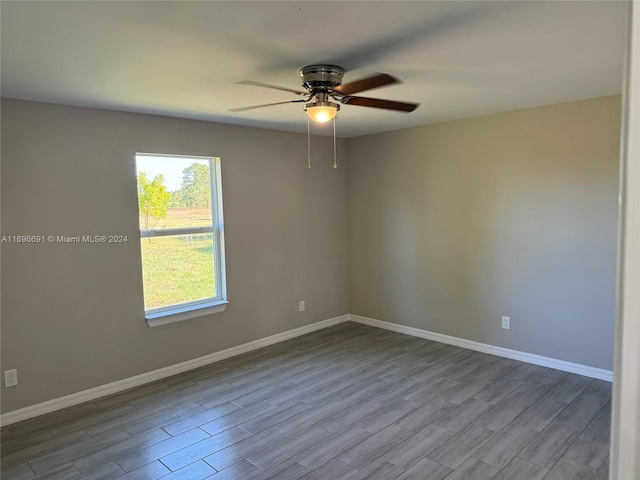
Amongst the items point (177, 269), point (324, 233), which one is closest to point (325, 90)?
point (177, 269)

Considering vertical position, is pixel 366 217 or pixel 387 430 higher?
pixel 366 217

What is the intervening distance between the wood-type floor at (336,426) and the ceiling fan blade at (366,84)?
2200 millimetres

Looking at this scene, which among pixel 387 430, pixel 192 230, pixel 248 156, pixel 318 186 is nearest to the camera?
pixel 387 430

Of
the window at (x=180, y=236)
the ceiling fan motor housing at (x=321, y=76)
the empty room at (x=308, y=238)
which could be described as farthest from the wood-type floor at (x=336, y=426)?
the ceiling fan motor housing at (x=321, y=76)

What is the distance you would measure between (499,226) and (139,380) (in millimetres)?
3666

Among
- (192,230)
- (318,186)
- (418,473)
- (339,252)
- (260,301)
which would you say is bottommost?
(418,473)

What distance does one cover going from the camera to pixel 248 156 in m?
4.43

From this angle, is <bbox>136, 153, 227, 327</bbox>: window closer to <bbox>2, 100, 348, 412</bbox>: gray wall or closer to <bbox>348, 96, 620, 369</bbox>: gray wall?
<bbox>2, 100, 348, 412</bbox>: gray wall

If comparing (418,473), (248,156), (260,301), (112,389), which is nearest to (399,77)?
(248,156)

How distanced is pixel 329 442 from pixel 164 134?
292 cm

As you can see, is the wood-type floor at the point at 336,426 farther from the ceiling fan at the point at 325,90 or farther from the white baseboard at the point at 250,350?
the ceiling fan at the point at 325,90

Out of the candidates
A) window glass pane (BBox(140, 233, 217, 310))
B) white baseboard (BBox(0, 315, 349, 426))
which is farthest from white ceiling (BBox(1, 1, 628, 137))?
white baseboard (BBox(0, 315, 349, 426))

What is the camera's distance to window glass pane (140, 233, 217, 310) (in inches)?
151

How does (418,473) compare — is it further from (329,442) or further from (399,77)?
(399,77)
